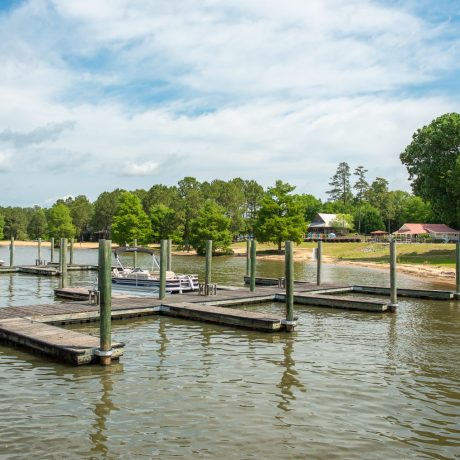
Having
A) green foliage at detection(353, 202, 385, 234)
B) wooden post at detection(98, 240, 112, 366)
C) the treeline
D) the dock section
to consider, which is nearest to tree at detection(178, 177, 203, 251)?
the treeline

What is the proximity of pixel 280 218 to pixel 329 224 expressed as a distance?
5588 cm

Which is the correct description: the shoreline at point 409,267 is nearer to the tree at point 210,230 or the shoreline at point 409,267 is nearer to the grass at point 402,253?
the grass at point 402,253

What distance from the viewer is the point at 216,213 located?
87.3 meters

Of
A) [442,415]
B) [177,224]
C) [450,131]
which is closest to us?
[442,415]

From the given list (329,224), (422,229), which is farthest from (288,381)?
(329,224)

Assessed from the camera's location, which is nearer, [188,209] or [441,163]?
[441,163]

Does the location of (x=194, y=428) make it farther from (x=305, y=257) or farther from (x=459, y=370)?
(x=305, y=257)

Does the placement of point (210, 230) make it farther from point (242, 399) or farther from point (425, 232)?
point (242, 399)

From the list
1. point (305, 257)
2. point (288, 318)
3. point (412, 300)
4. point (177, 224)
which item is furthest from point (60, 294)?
point (177, 224)

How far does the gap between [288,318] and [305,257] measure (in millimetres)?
59102

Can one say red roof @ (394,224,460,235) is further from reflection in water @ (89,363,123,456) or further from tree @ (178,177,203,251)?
reflection in water @ (89,363,123,456)

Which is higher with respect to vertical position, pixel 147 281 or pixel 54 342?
pixel 147 281

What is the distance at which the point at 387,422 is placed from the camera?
35.0ft

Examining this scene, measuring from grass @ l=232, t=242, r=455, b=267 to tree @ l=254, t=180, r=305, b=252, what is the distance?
17.5 feet
